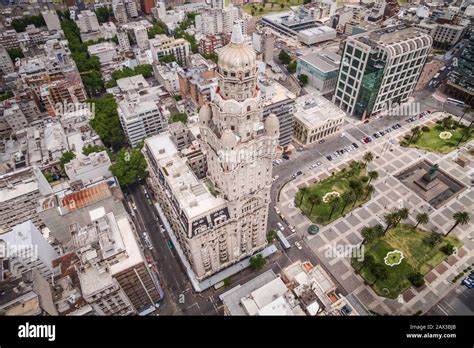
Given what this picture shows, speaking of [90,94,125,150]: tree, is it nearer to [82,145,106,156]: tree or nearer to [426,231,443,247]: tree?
[82,145,106,156]: tree

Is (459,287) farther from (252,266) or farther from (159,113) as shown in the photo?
(159,113)

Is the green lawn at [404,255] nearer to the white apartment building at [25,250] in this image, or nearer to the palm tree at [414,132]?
the palm tree at [414,132]

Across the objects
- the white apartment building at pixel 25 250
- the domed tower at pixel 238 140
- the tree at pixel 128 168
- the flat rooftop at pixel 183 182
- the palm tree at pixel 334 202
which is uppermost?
the domed tower at pixel 238 140

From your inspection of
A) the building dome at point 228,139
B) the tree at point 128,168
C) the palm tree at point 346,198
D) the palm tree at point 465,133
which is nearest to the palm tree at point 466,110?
the palm tree at point 465,133

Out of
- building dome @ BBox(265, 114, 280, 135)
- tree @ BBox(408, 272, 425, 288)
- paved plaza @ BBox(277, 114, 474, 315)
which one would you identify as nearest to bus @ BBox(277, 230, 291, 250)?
paved plaza @ BBox(277, 114, 474, 315)

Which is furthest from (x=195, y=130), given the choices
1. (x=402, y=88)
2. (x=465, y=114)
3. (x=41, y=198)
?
(x=465, y=114)
